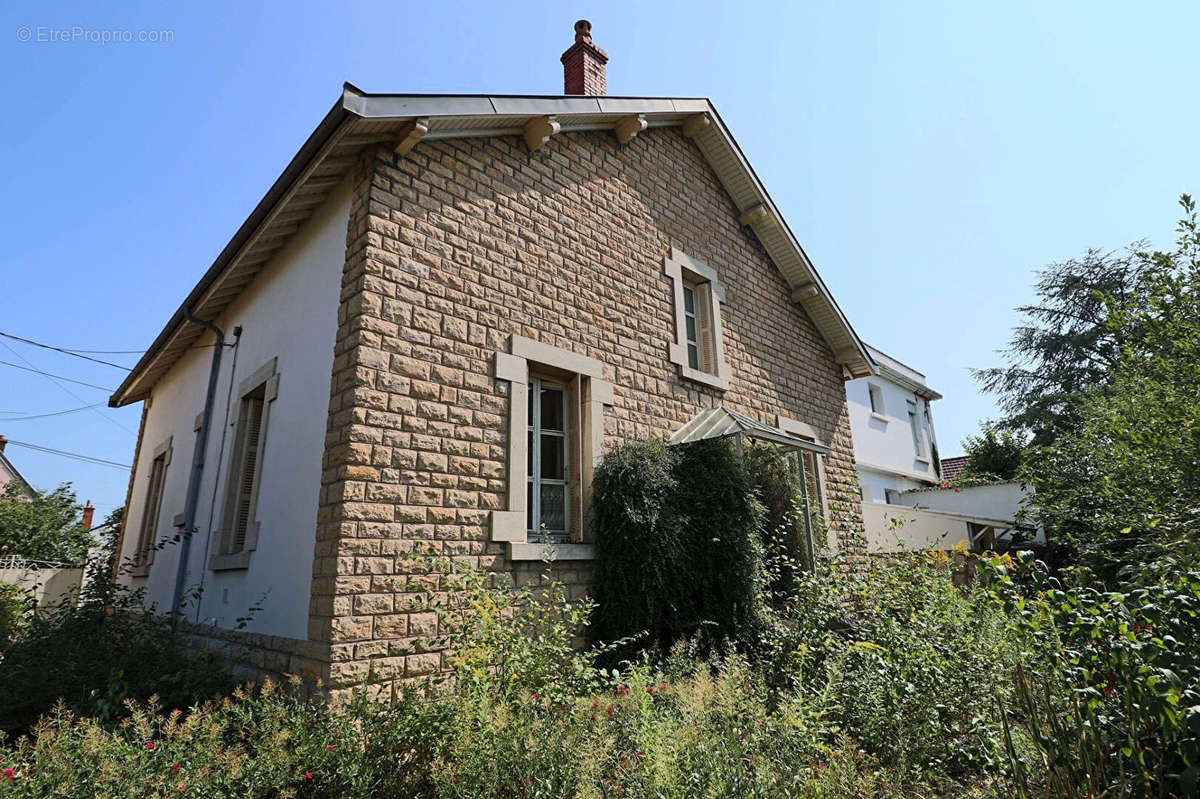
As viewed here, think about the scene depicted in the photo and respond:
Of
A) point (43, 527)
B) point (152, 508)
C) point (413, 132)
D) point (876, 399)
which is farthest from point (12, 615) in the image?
point (876, 399)

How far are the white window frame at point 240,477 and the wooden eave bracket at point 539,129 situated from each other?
3569 millimetres

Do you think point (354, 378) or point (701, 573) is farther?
point (701, 573)

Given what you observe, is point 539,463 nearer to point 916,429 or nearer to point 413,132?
point 413,132

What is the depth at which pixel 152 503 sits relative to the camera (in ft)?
36.0

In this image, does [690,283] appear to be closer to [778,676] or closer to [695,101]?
[695,101]

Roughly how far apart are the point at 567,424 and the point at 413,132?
3.03 meters

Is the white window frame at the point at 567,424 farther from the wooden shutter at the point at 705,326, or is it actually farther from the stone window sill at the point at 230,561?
the stone window sill at the point at 230,561

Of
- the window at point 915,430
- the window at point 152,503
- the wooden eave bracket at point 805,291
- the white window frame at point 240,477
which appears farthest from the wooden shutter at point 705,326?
the window at point 915,430

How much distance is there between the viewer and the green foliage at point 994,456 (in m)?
21.2

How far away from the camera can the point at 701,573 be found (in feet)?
20.8

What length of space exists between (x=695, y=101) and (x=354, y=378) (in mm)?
6506

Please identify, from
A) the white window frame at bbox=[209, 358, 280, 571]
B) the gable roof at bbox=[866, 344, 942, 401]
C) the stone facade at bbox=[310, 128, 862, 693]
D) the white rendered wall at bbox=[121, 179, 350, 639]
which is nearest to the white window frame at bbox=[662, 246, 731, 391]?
the stone facade at bbox=[310, 128, 862, 693]

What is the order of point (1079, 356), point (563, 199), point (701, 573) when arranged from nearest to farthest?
point (701, 573) < point (563, 199) < point (1079, 356)

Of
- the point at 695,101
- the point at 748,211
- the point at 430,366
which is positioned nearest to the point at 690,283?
the point at 748,211
